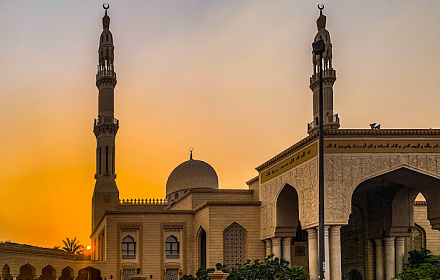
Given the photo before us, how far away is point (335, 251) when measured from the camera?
2345 centimetres

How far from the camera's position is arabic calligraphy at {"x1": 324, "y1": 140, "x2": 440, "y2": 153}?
931 inches

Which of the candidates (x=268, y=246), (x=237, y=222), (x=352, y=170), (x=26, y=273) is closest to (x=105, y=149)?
(x=26, y=273)

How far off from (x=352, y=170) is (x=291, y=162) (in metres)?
3.72

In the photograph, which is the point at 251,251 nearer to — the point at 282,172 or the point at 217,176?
the point at 282,172

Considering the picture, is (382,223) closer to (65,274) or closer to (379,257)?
(379,257)

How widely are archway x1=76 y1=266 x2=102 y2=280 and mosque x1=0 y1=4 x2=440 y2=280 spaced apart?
7 centimetres

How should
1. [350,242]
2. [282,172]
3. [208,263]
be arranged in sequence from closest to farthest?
[282,172]
[208,263]
[350,242]

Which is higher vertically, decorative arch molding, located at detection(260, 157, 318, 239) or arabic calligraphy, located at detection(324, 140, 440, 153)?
arabic calligraphy, located at detection(324, 140, 440, 153)

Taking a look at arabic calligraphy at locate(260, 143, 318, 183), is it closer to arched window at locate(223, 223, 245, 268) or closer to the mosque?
the mosque

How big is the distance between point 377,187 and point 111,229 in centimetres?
1324

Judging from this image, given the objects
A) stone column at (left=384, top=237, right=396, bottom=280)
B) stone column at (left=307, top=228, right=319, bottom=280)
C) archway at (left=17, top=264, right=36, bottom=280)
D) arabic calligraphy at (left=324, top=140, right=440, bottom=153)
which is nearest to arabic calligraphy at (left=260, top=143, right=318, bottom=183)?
arabic calligraphy at (left=324, top=140, right=440, bottom=153)

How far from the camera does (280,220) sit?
94.0 ft

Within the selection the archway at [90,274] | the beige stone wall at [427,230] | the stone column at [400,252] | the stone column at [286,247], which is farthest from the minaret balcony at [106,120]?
the stone column at [400,252]

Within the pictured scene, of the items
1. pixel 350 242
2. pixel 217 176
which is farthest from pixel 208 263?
pixel 217 176
